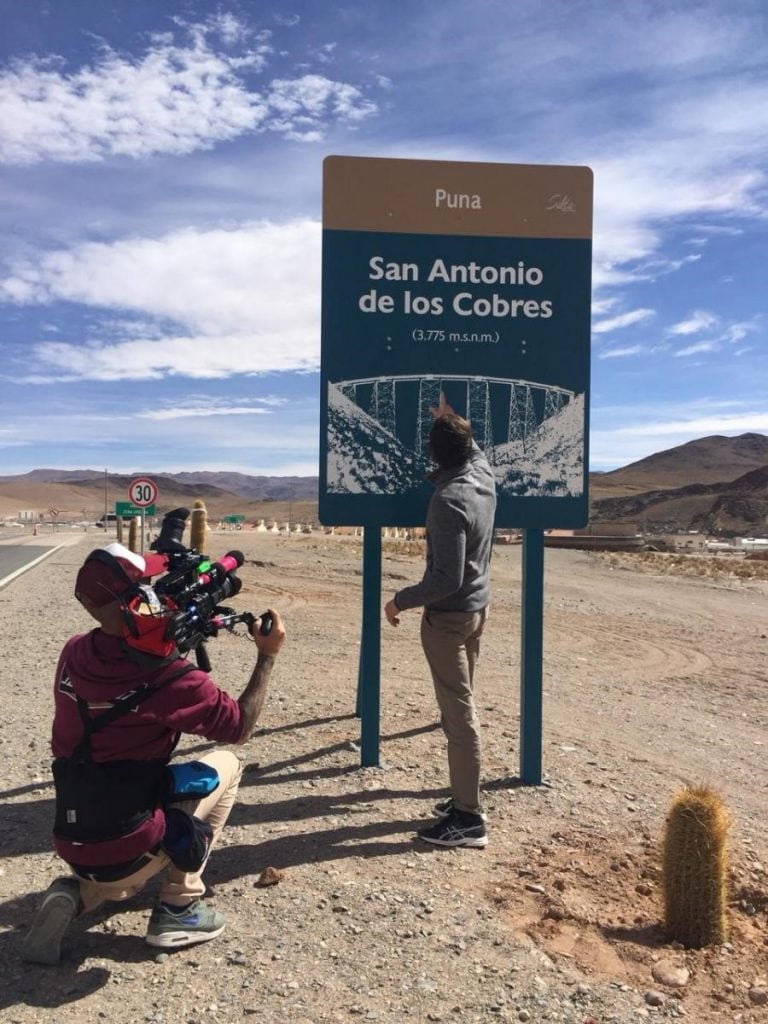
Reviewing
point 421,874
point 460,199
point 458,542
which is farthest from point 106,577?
point 460,199

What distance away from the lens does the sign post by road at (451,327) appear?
Result: 16.5ft

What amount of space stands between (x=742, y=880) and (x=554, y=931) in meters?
1.13

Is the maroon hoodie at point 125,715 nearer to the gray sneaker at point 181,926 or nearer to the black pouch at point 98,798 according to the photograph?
the black pouch at point 98,798

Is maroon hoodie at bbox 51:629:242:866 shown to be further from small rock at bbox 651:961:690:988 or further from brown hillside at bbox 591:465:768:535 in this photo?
brown hillside at bbox 591:465:768:535

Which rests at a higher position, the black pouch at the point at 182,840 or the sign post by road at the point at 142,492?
the sign post by road at the point at 142,492

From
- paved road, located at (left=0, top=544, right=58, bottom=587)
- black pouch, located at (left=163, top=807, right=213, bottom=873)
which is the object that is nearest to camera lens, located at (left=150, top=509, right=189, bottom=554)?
black pouch, located at (left=163, top=807, right=213, bottom=873)

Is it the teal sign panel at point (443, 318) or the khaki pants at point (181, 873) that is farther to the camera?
the teal sign panel at point (443, 318)

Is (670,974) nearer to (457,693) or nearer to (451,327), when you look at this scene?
(457,693)

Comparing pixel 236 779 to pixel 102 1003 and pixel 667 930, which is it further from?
pixel 667 930

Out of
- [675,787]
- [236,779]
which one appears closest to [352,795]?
[236,779]

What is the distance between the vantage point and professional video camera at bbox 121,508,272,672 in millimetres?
2805

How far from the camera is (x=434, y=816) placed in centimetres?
456
